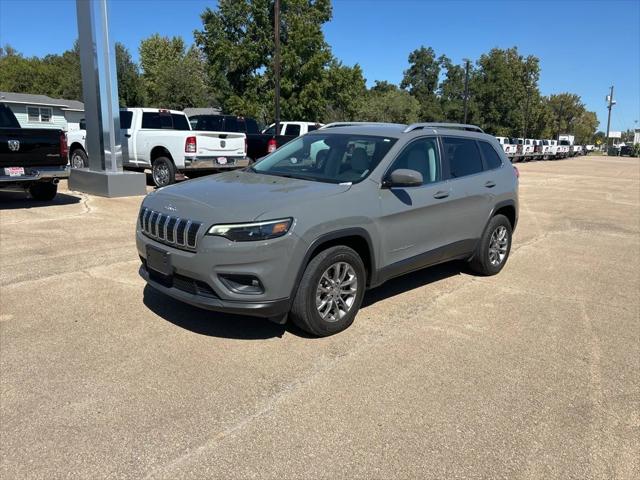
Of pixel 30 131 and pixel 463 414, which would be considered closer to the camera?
pixel 463 414

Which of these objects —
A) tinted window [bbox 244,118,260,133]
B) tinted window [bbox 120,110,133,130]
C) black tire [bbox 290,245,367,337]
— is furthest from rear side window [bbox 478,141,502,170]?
tinted window [bbox 244,118,260,133]

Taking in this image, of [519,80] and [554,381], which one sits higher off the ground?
[519,80]

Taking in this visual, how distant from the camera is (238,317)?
4672 mm

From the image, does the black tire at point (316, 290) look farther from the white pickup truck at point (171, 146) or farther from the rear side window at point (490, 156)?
the white pickup truck at point (171, 146)

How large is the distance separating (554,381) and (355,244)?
1.83 meters

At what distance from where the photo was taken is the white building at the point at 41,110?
43969 mm

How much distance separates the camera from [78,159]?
15062mm

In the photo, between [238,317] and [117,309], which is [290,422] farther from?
[117,309]

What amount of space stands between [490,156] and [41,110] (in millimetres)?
49444

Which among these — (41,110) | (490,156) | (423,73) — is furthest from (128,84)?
(423,73)

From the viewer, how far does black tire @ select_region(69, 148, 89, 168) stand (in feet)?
48.8

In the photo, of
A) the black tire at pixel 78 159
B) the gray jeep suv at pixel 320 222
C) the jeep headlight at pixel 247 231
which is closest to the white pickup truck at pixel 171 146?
the black tire at pixel 78 159

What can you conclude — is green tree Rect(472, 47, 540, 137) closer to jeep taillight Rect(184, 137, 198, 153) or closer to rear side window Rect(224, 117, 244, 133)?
rear side window Rect(224, 117, 244, 133)

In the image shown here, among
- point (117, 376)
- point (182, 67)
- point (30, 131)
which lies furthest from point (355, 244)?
point (182, 67)
